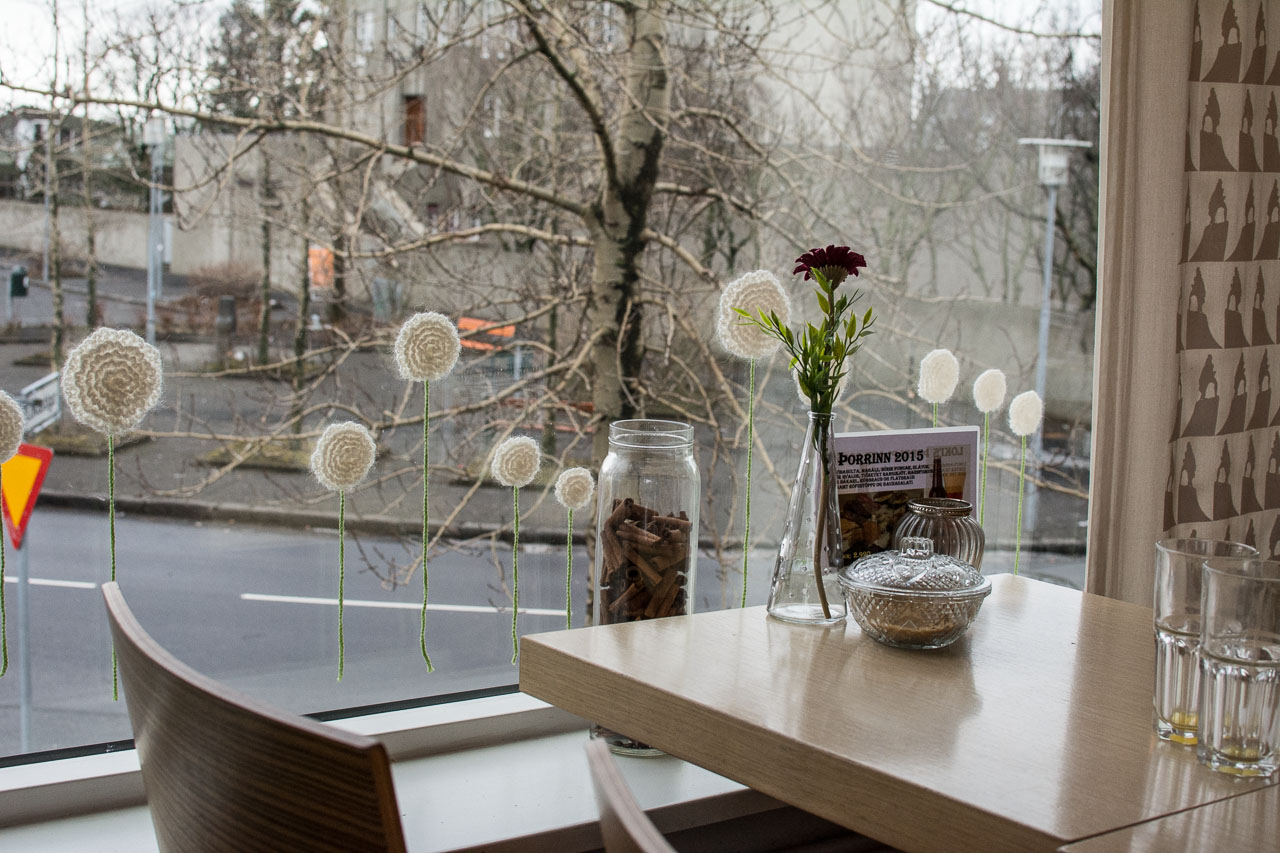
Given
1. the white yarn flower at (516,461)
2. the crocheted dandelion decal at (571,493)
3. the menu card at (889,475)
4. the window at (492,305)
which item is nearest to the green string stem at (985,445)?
the window at (492,305)

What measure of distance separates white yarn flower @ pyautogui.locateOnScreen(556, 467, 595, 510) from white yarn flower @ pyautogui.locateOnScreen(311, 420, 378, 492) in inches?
12.9


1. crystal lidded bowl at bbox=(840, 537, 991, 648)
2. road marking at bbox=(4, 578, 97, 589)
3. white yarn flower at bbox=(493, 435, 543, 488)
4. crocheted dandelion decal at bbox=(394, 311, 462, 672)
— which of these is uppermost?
crocheted dandelion decal at bbox=(394, 311, 462, 672)

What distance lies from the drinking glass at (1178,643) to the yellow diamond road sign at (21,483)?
1320 mm

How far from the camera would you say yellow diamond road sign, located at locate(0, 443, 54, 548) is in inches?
→ 61.3

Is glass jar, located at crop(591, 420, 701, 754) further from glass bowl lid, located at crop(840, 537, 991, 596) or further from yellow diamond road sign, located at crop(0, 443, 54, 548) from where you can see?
yellow diamond road sign, located at crop(0, 443, 54, 548)

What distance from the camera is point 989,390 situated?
236 centimetres

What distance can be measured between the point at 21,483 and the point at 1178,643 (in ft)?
4.45

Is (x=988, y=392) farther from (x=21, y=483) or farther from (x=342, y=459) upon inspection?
(x=21, y=483)

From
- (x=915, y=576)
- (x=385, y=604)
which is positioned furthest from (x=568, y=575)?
(x=915, y=576)

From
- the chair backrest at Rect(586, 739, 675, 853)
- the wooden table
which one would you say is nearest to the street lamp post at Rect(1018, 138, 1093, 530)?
the wooden table

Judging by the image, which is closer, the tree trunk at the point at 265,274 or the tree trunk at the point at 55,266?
the tree trunk at the point at 55,266

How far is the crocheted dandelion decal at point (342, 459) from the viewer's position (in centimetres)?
179

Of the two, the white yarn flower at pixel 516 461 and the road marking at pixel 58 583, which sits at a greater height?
the white yarn flower at pixel 516 461

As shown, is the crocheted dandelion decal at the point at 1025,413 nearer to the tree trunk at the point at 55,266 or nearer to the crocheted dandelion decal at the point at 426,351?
the crocheted dandelion decal at the point at 426,351
